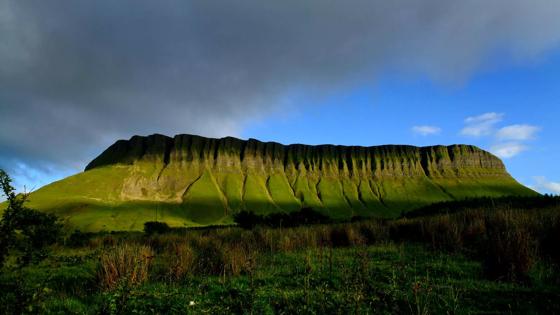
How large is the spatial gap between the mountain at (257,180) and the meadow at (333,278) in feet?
327

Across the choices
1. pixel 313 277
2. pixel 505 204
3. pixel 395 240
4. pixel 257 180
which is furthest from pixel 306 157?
pixel 313 277

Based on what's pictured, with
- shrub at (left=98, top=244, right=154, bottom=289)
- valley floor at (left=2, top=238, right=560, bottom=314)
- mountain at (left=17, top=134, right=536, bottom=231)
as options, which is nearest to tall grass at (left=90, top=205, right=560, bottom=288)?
shrub at (left=98, top=244, right=154, bottom=289)

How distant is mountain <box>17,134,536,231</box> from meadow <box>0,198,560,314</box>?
99.7m

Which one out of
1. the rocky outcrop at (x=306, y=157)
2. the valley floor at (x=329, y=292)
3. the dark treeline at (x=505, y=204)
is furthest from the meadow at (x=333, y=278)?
the rocky outcrop at (x=306, y=157)

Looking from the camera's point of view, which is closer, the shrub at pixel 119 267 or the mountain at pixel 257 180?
the shrub at pixel 119 267

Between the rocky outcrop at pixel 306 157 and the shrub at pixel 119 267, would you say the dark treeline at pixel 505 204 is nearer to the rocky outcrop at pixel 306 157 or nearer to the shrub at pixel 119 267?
the shrub at pixel 119 267

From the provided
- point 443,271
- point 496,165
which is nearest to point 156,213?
point 443,271

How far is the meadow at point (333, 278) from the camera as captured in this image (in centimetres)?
711

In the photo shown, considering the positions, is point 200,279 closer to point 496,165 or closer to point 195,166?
point 195,166

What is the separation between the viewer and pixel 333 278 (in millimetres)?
9695

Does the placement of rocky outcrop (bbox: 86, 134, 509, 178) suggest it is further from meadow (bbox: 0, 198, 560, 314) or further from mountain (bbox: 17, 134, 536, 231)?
meadow (bbox: 0, 198, 560, 314)

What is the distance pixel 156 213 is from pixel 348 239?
108146 mm

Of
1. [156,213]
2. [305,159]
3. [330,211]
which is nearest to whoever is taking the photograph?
[156,213]

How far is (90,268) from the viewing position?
544 inches
